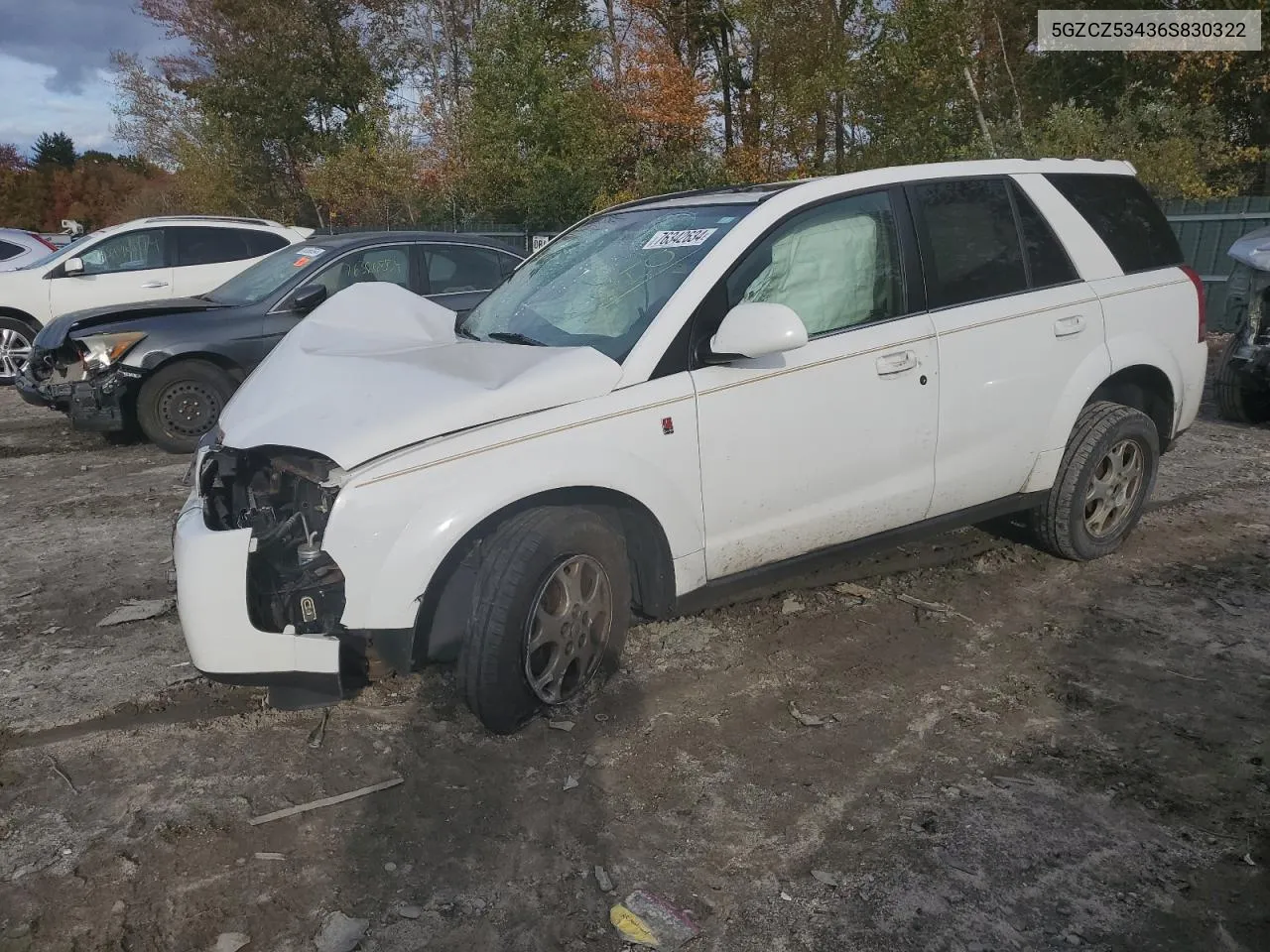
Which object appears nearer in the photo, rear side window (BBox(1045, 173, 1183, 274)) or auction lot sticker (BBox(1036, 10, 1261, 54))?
rear side window (BBox(1045, 173, 1183, 274))

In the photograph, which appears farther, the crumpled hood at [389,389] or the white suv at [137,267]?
the white suv at [137,267]

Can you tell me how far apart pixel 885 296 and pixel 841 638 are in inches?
55.4

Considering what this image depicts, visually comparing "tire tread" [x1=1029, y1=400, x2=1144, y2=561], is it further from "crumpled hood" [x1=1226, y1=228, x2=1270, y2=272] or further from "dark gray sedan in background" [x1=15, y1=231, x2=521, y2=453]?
"dark gray sedan in background" [x1=15, y1=231, x2=521, y2=453]

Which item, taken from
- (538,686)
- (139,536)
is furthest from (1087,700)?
(139,536)

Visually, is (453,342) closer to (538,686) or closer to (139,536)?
(538,686)

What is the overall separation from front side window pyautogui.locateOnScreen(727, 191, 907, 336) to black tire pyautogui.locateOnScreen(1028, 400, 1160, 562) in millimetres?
1264

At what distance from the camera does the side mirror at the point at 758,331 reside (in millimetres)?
3316

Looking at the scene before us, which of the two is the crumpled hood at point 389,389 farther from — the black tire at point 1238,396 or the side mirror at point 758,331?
the black tire at point 1238,396

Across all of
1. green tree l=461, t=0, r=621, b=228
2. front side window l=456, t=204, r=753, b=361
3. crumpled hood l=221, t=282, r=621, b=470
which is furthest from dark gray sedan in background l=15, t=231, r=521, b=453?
green tree l=461, t=0, r=621, b=228

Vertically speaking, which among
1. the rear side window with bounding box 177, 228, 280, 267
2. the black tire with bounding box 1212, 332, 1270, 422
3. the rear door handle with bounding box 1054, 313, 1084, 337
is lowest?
the black tire with bounding box 1212, 332, 1270, 422

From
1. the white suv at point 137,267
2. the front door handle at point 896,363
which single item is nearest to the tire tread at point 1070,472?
the front door handle at point 896,363

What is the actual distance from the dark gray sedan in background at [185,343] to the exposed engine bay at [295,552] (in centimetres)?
434

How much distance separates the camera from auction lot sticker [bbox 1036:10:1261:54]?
16.8 m

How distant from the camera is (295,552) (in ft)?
10.1
